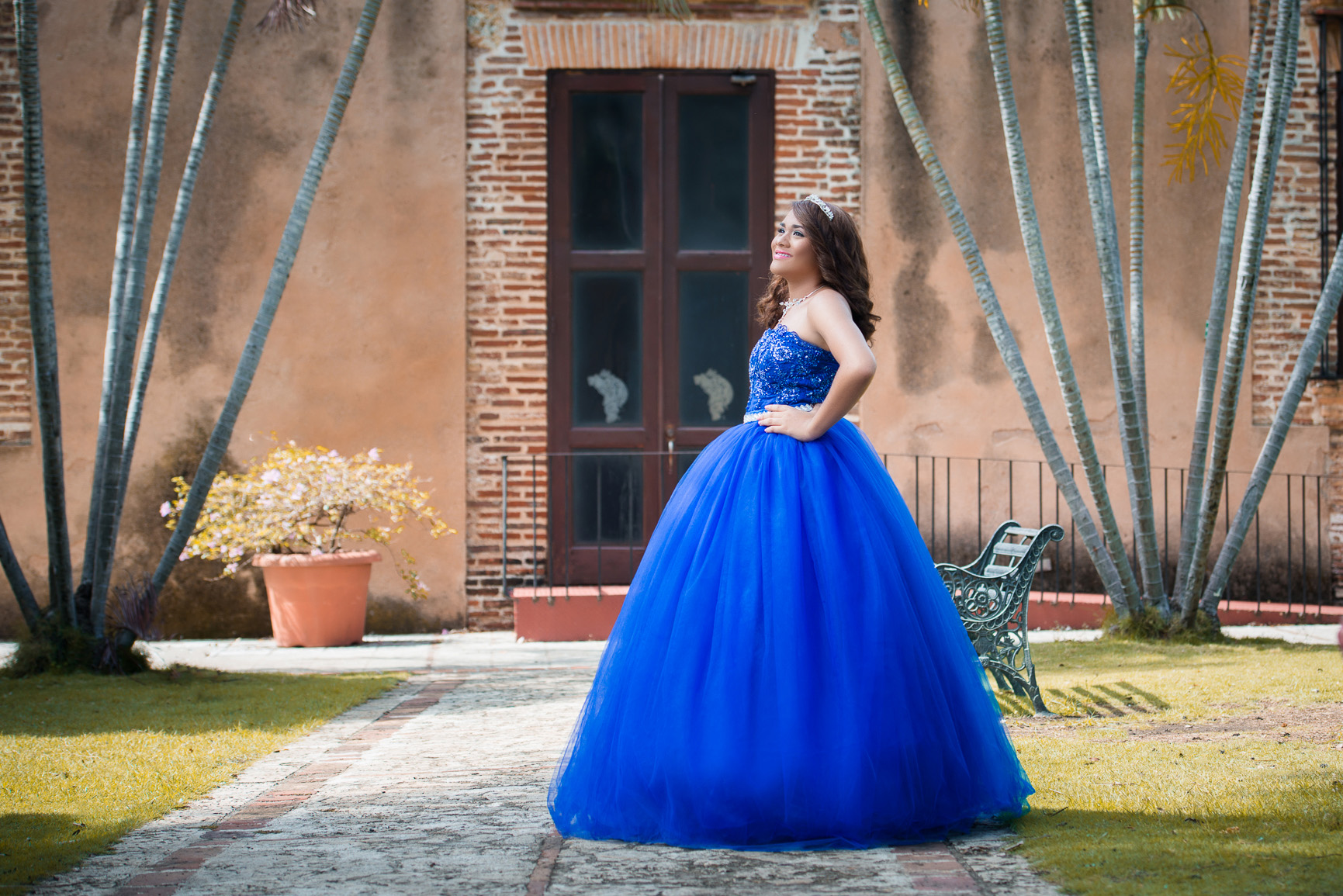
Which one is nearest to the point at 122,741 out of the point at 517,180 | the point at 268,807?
the point at 268,807

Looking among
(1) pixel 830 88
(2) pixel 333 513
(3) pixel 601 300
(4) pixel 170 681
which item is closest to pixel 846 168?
(1) pixel 830 88

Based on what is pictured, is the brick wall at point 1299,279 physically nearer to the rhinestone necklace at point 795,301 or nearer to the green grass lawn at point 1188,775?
the green grass lawn at point 1188,775

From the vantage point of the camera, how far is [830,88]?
26.4 ft

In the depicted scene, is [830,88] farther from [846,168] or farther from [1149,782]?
[1149,782]

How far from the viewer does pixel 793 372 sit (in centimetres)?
307

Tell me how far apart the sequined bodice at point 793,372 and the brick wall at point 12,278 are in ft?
20.7

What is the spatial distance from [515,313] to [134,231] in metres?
2.83

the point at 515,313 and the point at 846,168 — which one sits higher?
the point at 846,168

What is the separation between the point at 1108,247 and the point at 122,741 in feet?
16.1

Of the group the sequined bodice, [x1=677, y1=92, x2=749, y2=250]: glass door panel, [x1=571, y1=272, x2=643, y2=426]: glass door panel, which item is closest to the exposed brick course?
[x1=677, y1=92, x2=749, y2=250]: glass door panel

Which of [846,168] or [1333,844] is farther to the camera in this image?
[846,168]

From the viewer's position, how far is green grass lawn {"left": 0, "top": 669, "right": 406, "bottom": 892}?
2.94m

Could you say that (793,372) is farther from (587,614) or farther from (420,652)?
(587,614)

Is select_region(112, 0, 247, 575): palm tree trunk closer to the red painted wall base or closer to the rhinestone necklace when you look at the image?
the red painted wall base
